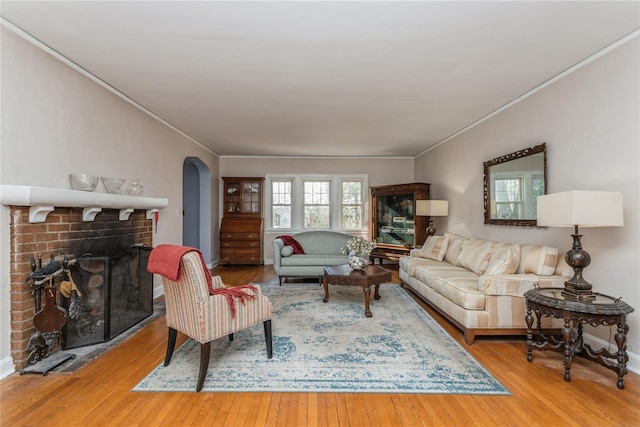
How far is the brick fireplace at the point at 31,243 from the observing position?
2320 mm

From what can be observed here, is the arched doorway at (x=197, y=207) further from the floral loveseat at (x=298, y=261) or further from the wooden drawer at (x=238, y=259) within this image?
the floral loveseat at (x=298, y=261)

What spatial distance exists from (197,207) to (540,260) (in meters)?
6.14

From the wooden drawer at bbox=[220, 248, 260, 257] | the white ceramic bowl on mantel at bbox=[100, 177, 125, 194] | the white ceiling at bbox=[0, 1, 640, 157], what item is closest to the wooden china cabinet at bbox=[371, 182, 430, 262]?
the white ceiling at bbox=[0, 1, 640, 157]

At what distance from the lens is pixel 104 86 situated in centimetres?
325

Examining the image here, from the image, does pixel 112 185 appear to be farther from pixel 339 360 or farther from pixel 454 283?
pixel 454 283

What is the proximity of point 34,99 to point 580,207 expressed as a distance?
4.15 meters

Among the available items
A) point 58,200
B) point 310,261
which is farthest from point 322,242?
point 58,200

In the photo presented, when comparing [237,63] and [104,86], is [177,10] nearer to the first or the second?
[237,63]

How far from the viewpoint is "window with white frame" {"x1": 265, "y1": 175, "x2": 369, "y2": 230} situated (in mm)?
7309

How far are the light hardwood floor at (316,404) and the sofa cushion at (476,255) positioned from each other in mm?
1411

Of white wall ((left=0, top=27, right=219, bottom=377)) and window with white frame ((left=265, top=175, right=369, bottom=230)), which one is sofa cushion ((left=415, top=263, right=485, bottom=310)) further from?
white wall ((left=0, top=27, right=219, bottom=377))

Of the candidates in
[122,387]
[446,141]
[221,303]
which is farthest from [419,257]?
[122,387]

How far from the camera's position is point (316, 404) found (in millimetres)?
1985

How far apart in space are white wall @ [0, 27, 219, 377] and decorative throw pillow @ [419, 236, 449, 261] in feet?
13.4
